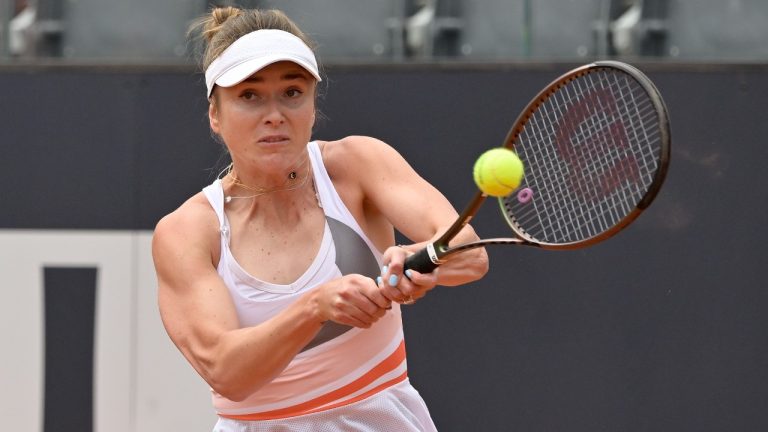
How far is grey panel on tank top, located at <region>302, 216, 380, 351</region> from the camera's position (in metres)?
2.56

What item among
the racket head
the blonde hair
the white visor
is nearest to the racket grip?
the racket head

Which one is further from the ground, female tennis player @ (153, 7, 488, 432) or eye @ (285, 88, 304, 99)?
eye @ (285, 88, 304, 99)

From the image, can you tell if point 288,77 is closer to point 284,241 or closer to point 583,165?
point 284,241

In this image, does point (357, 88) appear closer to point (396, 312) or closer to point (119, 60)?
point (119, 60)

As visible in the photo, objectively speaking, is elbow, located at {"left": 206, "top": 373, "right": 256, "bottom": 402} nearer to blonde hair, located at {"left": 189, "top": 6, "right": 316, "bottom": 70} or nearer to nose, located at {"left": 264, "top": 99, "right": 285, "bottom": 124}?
nose, located at {"left": 264, "top": 99, "right": 285, "bottom": 124}

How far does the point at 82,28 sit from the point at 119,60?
0.83 ft

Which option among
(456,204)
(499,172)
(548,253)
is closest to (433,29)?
(456,204)

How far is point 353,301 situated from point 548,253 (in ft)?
5.56

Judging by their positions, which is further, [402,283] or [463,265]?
[463,265]

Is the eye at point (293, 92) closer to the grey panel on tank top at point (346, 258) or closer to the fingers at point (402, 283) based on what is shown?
the grey panel on tank top at point (346, 258)

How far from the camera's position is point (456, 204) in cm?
387

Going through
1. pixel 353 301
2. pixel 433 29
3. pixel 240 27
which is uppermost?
pixel 433 29

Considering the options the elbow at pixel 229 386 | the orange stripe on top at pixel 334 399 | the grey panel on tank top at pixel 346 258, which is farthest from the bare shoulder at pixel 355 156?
the elbow at pixel 229 386

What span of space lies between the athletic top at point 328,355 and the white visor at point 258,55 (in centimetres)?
27
